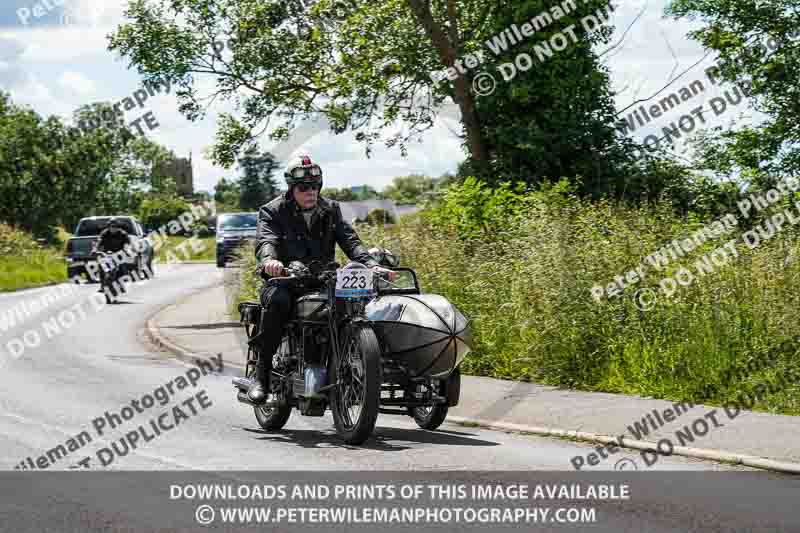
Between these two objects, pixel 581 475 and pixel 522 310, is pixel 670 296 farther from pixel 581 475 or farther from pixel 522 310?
pixel 581 475

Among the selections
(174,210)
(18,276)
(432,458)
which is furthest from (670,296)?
(174,210)

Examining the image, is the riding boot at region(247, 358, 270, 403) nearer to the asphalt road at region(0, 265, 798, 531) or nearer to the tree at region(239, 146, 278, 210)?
the asphalt road at region(0, 265, 798, 531)

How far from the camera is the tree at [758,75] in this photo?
26.5m

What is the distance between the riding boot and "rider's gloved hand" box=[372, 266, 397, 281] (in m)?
1.28

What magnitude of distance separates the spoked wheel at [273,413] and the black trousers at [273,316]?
0.50 feet

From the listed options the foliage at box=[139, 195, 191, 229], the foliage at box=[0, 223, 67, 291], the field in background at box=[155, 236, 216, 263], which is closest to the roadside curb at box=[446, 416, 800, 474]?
the foliage at box=[0, 223, 67, 291]

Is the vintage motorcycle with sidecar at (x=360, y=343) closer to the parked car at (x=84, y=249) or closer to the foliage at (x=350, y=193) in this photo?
the foliage at (x=350, y=193)

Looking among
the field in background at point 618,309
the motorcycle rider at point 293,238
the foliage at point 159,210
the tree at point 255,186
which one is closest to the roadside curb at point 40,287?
the field in background at point 618,309

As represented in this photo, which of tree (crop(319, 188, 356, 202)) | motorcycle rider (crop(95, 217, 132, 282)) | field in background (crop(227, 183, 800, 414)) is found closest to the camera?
field in background (crop(227, 183, 800, 414))

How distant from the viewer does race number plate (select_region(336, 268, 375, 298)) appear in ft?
29.9

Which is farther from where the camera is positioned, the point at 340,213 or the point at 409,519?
the point at 340,213

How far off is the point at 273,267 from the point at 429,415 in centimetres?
204

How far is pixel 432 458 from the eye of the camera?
29.0 feet

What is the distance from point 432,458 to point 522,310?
18.1 feet
